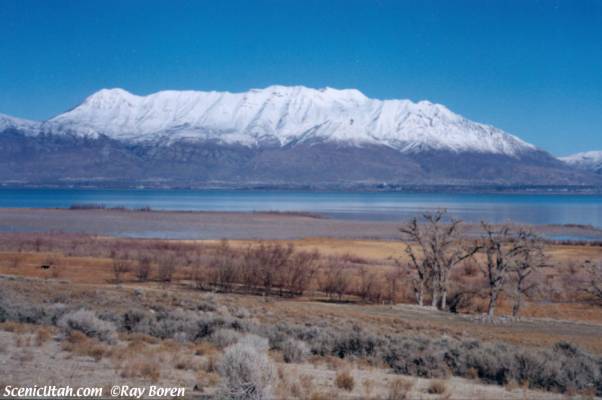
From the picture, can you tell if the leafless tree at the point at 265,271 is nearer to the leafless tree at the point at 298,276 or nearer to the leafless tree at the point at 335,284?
the leafless tree at the point at 298,276

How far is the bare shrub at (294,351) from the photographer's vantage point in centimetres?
1419

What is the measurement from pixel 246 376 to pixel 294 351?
4.67 meters

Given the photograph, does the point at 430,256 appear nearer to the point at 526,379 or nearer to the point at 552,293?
the point at 552,293

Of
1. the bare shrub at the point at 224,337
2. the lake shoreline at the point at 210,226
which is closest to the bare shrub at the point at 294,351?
the bare shrub at the point at 224,337

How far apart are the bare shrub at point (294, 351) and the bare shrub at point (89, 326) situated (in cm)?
365

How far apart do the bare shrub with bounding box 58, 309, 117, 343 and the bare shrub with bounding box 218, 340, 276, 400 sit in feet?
18.1

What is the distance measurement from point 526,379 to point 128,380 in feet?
24.0

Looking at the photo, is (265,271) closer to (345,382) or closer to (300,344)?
(300,344)

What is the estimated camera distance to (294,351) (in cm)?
1435

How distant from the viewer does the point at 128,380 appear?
36.6 ft

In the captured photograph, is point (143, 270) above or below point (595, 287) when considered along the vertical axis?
below

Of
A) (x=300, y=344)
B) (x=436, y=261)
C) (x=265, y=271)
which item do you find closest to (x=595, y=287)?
(x=436, y=261)

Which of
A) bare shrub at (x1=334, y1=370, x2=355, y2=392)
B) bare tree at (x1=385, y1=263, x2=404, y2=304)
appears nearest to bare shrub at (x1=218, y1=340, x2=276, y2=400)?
bare shrub at (x1=334, y1=370, x2=355, y2=392)

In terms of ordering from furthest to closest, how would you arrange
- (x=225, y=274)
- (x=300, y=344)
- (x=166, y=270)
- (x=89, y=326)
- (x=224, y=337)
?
(x=166, y=270) → (x=225, y=274) → (x=224, y=337) → (x=89, y=326) → (x=300, y=344)
